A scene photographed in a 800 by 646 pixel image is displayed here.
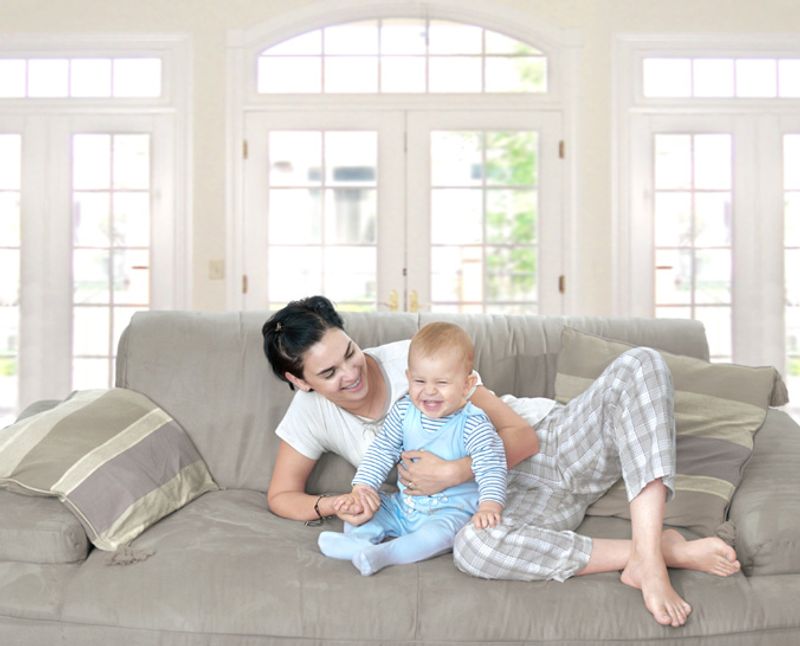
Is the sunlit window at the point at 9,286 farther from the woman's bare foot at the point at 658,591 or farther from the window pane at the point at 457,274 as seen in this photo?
the woman's bare foot at the point at 658,591

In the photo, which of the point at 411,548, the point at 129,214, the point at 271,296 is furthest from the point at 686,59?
the point at 411,548

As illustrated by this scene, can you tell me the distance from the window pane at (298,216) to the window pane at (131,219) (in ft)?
2.41

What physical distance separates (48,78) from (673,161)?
3.46 metres

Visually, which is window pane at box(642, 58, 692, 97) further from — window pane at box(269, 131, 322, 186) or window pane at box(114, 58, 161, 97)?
window pane at box(114, 58, 161, 97)

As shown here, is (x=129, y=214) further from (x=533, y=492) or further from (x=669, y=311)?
(x=533, y=492)

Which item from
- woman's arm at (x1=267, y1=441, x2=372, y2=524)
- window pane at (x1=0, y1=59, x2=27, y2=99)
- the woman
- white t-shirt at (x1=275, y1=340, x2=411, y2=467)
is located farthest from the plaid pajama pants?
window pane at (x1=0, y1=59, x2=27, y2=99)

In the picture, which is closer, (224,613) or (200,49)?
(224,613)

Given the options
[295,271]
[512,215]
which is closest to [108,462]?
[295,271]

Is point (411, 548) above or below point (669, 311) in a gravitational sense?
below

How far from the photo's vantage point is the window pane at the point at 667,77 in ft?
17.0

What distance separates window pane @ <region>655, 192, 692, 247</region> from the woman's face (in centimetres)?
336

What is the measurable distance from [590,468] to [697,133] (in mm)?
3471

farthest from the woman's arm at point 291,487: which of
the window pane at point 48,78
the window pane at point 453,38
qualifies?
the window pane at point 48,78

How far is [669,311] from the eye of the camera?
5.29m
